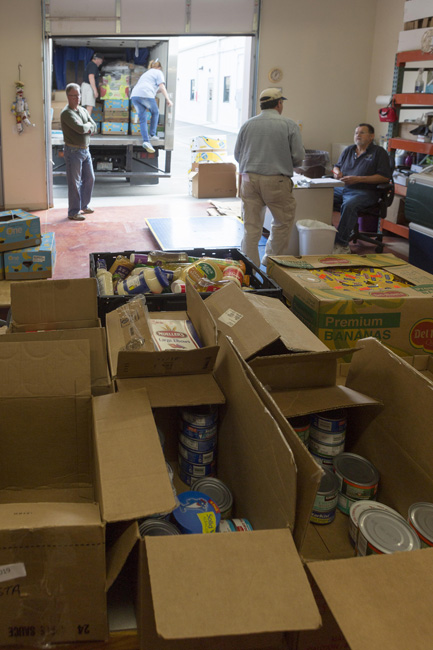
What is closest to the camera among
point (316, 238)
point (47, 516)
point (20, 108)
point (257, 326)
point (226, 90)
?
point (47, 516)

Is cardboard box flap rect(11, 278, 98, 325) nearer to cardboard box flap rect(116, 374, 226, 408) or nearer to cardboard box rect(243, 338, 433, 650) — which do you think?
cardboard box flap rect(116, 374, 226, 408)

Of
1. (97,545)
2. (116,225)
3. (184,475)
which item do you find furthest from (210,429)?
(116,225)

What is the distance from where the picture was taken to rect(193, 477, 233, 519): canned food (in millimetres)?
1623

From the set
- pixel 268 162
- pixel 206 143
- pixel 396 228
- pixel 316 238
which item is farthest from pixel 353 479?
pixel 206 143

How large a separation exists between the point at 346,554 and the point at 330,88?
28.0 feet

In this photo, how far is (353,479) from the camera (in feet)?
5.55

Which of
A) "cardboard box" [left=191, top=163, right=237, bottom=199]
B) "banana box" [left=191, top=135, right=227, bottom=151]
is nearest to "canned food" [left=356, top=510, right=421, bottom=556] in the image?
"cardboard box" [left=191, top=163, right=237, bottom=199]

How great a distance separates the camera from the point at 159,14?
26.0 ft

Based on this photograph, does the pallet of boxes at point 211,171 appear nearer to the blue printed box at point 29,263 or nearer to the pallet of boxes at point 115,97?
the pallet of boxes at point 115,97

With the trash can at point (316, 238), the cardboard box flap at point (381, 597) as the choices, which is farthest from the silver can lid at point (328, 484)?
the trash can at point (316, 238)

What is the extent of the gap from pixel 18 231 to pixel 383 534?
381 cm

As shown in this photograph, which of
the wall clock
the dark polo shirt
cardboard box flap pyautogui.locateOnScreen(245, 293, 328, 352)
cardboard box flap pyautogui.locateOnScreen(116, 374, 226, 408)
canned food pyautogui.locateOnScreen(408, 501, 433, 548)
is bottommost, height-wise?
canned food pyautogui.locateOnScreen(408, 501, 433, 548)

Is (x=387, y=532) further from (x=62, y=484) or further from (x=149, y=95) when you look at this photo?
(x=149, y=95)

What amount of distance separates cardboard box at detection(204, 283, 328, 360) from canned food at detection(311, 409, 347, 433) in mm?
243
